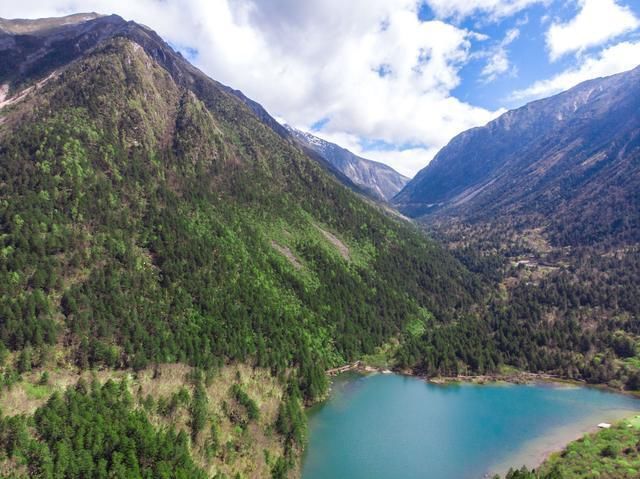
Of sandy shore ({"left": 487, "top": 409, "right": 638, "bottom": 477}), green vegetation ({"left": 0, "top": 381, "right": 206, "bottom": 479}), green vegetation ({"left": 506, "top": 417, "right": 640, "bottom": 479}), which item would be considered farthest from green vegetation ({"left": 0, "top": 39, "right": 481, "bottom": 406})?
green vegetation ({"left": 506, "top": 417, "right": 640, "bottom": 479})

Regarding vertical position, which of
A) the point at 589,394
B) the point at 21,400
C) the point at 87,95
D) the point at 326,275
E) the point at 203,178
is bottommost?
the point at 589,394

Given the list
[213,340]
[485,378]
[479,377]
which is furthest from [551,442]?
[213,340]

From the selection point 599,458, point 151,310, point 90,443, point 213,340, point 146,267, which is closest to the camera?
point 90,443

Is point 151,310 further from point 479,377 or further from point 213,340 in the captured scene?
point 479,377

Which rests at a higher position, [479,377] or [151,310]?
[151,310]

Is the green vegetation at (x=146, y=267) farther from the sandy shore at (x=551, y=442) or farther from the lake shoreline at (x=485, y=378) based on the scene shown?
the sandy shore at (x=551, y=442)

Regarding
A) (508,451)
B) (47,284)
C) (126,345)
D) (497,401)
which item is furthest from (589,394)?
(47,284)

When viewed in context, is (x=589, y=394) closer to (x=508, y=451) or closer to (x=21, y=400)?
(x=508, y=451)
